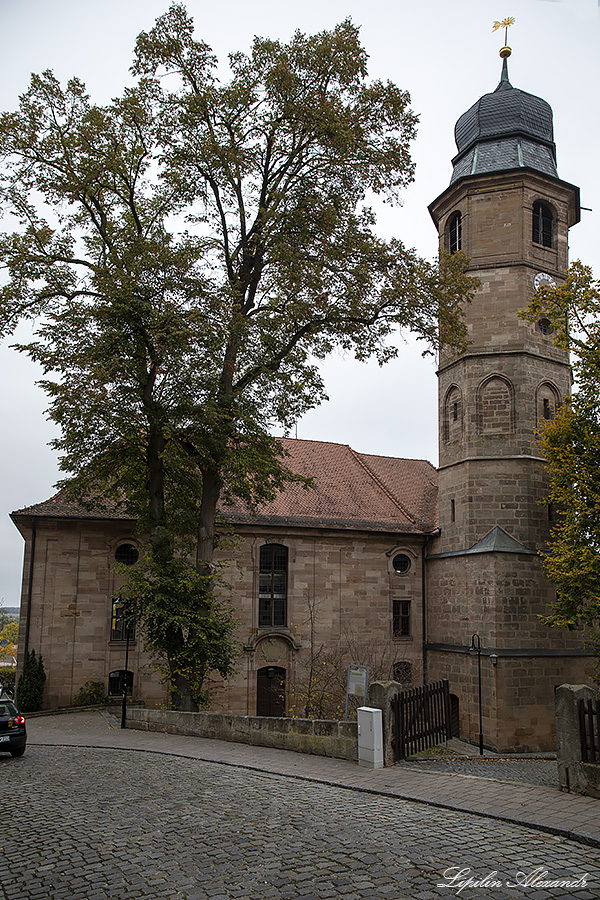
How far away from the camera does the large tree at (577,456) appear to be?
63.7ft

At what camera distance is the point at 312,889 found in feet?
21.4

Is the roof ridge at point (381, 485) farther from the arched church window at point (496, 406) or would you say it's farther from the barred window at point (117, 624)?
the barred window at point (117, 624)

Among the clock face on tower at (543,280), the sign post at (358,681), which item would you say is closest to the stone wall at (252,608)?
the sign post at (358,681)

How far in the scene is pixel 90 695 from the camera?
944 inches

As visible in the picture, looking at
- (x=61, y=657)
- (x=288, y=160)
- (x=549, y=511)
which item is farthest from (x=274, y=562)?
(x=288, y=160)

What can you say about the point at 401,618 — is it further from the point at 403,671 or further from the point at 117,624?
the point at 117,624

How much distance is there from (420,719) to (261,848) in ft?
21.4

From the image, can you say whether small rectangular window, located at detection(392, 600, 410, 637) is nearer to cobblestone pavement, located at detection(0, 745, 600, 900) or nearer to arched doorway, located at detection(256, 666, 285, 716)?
arched doorway, located at detection(256, 666, 285, 716)

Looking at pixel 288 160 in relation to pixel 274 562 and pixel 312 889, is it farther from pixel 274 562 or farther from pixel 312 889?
pixel 312 889

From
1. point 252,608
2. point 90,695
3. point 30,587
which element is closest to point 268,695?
point 252,608

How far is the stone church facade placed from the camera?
77.2 ft

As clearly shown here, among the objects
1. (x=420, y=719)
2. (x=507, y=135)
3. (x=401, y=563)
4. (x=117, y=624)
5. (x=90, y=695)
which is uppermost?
(x=507, y=135)

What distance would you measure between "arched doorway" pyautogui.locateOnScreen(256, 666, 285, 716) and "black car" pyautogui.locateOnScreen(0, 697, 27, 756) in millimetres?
12457

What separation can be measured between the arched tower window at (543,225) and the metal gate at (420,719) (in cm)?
1789
